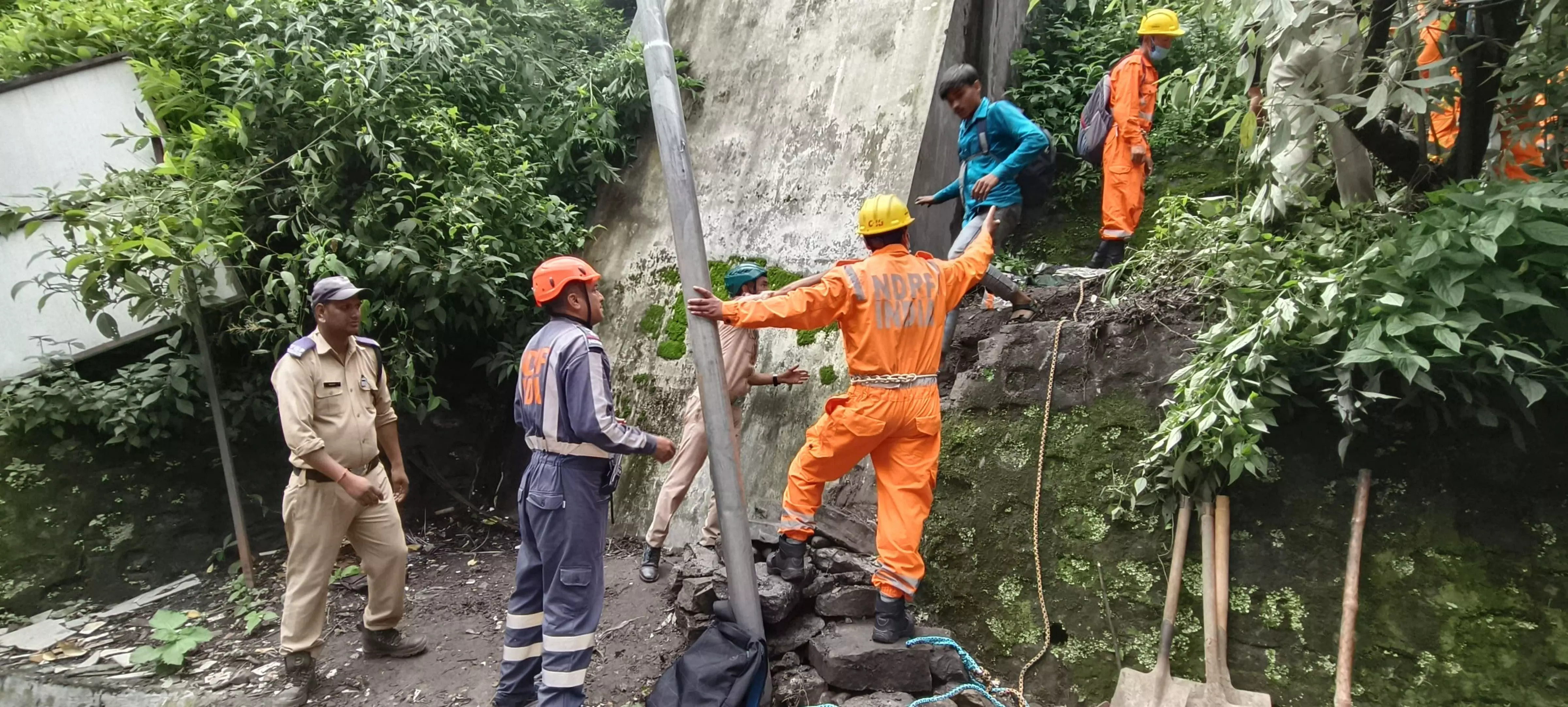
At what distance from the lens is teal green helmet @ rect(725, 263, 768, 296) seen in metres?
4.77

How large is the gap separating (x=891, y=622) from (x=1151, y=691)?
106 cm

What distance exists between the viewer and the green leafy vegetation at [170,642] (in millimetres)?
4211

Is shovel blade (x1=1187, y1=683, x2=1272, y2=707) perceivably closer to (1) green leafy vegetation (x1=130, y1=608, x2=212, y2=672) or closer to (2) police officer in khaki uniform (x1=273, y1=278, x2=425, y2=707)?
(2) police officer in khaki uniform (x1=273, y1=278, x2=425, y2=707)

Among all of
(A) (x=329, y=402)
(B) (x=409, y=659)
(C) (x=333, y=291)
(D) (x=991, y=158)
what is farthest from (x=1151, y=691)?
(C) (x=333, y=291)

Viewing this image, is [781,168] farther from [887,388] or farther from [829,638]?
[829,638]

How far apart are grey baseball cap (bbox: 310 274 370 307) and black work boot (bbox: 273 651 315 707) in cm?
168

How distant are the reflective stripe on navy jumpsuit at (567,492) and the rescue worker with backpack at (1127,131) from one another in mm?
3449

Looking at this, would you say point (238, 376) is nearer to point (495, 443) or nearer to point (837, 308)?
point (495, 443)

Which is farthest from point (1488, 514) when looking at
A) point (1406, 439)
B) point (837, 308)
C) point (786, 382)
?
point (786, 382)

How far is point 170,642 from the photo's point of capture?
434 cm

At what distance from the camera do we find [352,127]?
5449mm

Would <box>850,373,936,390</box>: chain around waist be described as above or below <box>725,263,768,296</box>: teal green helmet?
below

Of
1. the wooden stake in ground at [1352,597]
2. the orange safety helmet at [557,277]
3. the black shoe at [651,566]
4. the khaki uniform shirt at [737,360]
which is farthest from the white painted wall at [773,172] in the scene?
the wooden stake in ground at [1352,597]

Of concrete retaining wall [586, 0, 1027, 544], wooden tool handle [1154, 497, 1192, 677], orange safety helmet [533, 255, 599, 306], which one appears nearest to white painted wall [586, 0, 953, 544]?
concrete retaining wall [586, 0, 1027, 544]
